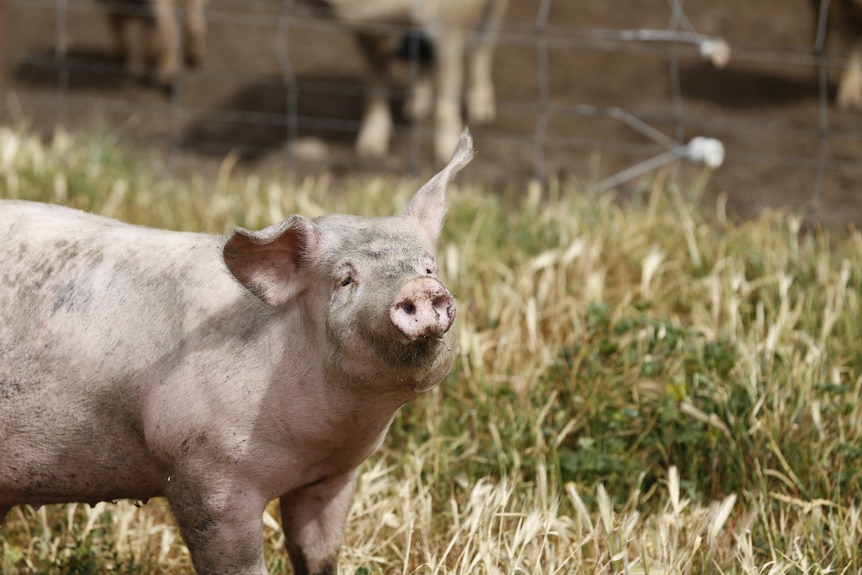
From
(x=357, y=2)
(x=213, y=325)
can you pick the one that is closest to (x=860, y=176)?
(x=357, y=2)

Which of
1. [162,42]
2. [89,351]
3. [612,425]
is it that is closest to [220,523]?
[89,351]

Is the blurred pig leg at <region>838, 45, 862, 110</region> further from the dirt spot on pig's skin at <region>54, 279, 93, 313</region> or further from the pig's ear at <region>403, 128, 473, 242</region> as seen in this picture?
the dirt spot on pig's skin at <region>54, 279, 93, 313</region>

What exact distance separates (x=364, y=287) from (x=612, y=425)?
156 centimetres

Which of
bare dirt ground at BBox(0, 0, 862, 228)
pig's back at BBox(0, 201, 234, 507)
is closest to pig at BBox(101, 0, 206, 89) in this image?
bare dirt ground at BBox(0, 0, 862, 228)

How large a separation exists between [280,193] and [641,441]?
8.34ft

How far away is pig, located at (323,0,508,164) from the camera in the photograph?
320 inches

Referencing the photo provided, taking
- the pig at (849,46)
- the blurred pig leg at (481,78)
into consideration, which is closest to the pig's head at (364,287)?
the blurred pig leg at (481,78)

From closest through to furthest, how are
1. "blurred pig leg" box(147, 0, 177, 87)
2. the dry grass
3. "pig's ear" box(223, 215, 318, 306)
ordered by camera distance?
"pig's ear" box(223, 215, 318, 306)
the dry grass
"blurred pig leg" box(147, 0, 177, 87)

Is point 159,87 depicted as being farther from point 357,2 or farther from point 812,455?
point 812,455

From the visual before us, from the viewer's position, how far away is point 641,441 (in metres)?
3.76

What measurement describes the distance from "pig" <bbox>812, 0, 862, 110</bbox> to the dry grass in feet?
13.4

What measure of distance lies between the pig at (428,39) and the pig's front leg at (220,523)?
563 centimetres

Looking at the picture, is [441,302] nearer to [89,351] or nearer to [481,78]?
[89,351]

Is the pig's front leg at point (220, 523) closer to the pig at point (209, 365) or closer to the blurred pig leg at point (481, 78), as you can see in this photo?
the pig at point (209, 365)
